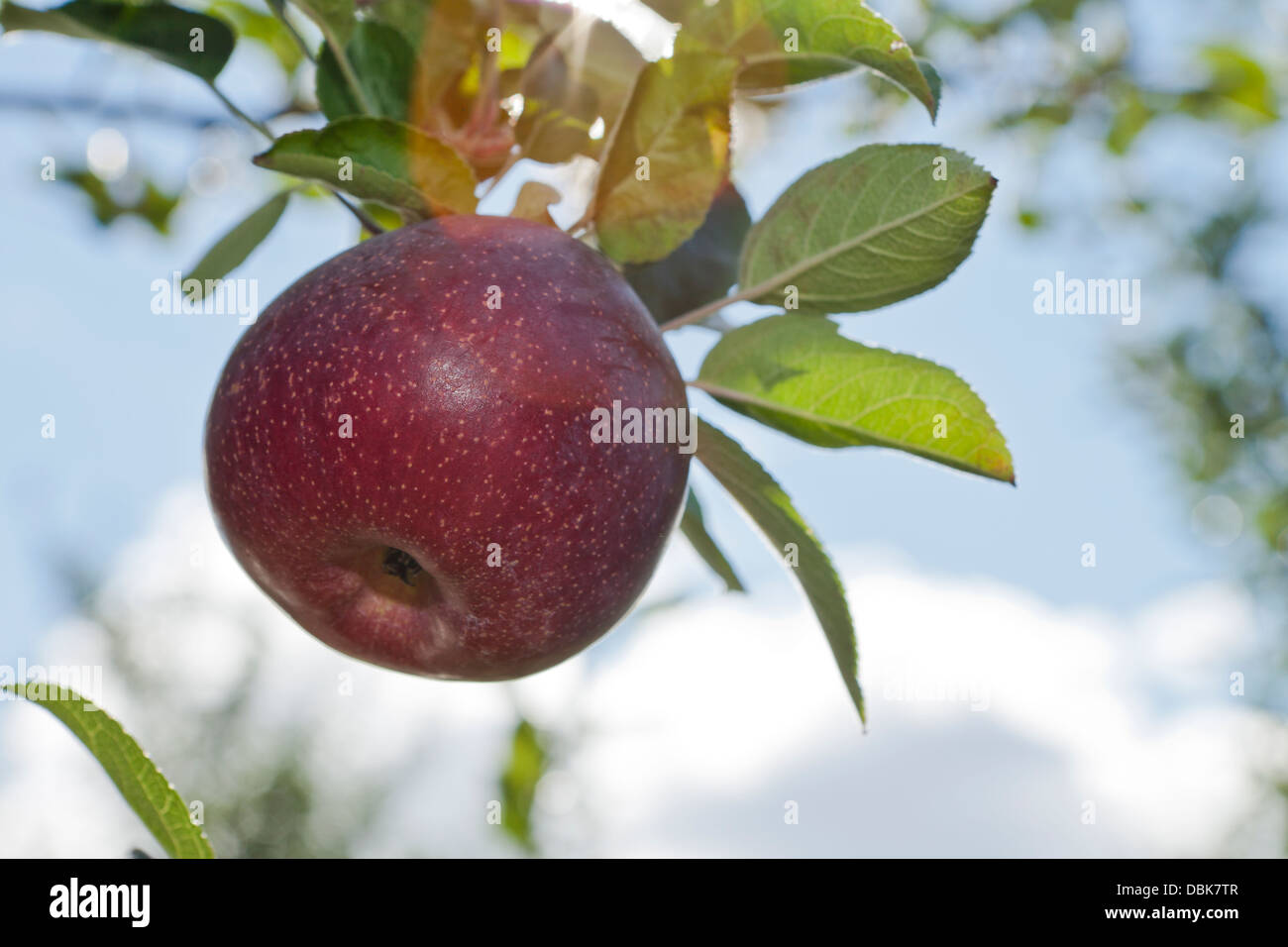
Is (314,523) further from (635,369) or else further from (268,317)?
(635,369)

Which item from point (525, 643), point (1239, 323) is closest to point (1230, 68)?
point (525, 643)

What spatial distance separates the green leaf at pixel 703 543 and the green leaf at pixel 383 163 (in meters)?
0.40

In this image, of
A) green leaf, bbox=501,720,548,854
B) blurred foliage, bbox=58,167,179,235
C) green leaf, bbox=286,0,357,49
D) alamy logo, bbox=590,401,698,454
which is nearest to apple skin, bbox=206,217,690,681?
alamy logo, bbox=590,401,698,454

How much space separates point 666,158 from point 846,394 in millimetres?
259

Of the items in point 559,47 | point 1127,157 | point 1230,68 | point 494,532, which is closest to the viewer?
point 494,532

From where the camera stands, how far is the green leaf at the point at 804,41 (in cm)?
85

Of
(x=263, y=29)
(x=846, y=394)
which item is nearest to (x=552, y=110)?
(x=846, y=394)

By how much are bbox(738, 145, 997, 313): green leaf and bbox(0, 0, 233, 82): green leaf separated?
55 cm

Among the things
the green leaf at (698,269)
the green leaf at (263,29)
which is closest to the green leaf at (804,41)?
the green leaf at (698,269)

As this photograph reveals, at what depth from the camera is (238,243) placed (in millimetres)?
1189

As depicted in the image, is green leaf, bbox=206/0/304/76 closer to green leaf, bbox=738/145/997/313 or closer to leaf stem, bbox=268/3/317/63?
leaf stem, bbox=268/3/317/63

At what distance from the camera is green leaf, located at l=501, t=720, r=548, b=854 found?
7.11 feet

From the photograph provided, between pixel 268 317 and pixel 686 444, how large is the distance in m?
0.36

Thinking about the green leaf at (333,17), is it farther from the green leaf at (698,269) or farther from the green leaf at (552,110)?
the green leaf at (698,269)
